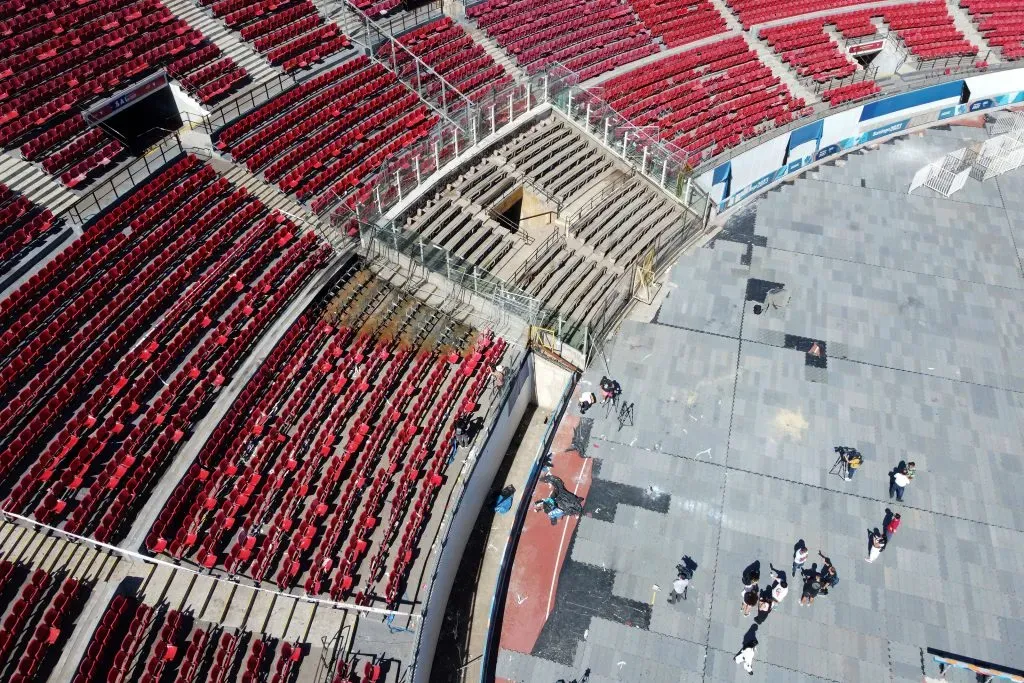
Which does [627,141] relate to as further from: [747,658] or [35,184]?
[35,184]

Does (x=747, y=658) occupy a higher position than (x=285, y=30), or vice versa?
(x=285, y=30)


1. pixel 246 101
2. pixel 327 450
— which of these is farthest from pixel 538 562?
pixel 246 101

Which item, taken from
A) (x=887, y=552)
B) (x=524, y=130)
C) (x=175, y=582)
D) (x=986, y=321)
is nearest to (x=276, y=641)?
(x=175, y=582)

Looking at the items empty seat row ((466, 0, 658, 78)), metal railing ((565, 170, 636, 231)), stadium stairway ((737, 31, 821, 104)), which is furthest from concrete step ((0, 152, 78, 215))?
stadium stairway ((737, 31, 821, 104))

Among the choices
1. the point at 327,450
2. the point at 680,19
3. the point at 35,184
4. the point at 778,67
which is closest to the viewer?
the point at 327,450

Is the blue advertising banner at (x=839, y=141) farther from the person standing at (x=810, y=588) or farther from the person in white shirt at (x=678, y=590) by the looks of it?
the person in white shirt at (x=678, y=590)

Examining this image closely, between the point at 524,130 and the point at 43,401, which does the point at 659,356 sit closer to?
the point at 524,130
